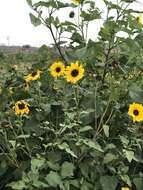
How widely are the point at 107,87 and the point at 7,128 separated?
758 millimetres

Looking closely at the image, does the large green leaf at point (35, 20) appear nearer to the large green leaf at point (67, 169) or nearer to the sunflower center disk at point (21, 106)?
the sunflower center disk at point (21, 106)

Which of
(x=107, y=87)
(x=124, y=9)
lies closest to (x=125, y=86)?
(x=107, y=87)

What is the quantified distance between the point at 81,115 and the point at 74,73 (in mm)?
254

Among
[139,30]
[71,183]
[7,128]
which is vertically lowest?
[71,183]

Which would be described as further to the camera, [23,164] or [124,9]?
[124,9]

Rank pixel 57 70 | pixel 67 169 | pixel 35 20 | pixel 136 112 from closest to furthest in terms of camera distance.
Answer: pixel 67 169
pixel 136 112
pixel 57 70
pixel 35 20

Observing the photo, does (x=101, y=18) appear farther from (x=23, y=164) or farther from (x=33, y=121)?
(x=23, y=164)

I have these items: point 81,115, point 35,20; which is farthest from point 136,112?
point 35,20

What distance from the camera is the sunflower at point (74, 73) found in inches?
130

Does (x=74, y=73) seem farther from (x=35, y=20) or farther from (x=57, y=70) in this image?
(x=35, y=20)

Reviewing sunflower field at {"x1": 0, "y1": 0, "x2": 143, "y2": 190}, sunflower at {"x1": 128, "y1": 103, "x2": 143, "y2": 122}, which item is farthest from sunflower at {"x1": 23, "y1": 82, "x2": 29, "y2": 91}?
sunflower at {"x1": 128, "y1": 103, "x2": 143, "y2": 122}

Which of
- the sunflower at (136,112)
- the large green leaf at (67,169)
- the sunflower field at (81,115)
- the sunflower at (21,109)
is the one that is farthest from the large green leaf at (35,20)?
the large green leaf at (67,169)

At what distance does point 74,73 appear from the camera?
333 cm

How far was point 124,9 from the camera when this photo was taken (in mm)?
3582
